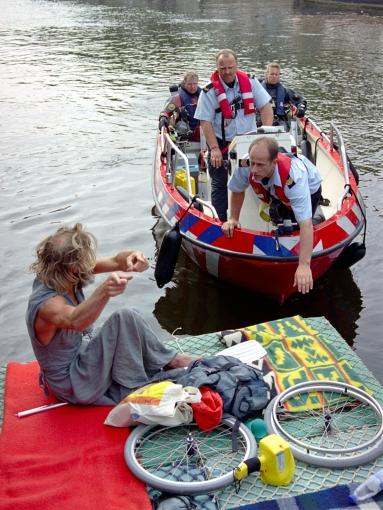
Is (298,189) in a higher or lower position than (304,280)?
higher

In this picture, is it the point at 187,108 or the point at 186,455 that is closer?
the point at 186,455

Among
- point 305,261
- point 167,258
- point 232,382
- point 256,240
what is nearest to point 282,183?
point 305,261

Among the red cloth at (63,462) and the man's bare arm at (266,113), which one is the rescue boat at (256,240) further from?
the red cloth at (63,462)

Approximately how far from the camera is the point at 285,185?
17.7ft

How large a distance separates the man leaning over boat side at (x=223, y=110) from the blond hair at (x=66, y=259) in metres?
3.68

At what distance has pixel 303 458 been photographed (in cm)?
370

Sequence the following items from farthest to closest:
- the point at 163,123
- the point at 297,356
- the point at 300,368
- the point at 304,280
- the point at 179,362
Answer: the point at 163,123 < the point at 304,280 < the point at 297,356 < the point at 300,368 < the point at 179,362

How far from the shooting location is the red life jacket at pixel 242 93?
733 cm

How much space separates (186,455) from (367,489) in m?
1.05

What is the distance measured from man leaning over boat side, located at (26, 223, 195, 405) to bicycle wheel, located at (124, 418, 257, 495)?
1.42 feet

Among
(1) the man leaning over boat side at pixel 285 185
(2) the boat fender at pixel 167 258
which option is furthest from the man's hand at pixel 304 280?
(2) the boat fender at pixel 167 258

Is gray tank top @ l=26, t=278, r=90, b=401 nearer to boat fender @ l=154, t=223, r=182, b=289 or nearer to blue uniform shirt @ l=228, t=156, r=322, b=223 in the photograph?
boat fender @ l=154, t=223, r=182, b=289

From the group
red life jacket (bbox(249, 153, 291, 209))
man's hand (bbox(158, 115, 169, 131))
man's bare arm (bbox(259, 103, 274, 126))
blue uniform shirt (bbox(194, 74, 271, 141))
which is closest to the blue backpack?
red life jacket (bbox(249, 153, 291, 209))

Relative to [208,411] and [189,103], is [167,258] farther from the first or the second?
[189,103]
